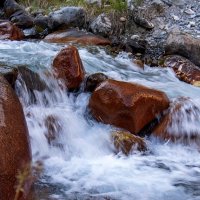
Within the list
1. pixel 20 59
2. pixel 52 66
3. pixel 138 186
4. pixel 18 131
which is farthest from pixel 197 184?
pixel 20 59

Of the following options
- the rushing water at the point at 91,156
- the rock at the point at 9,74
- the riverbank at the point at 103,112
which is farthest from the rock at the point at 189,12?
the rock at the point at 9,74

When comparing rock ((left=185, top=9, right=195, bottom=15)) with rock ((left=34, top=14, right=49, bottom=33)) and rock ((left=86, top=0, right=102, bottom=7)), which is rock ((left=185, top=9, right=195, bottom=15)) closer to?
rock ((left=86, top=0, right=102, bottom=7))

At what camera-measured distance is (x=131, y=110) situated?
4.16m

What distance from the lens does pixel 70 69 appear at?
4.76 m

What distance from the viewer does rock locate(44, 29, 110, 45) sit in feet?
23.1

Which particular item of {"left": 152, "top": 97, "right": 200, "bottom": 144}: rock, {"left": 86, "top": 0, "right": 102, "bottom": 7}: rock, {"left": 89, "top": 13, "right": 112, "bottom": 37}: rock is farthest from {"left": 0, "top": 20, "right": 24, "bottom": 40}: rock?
{"left": 152, "top": 97, "right": 200, "bottom": 144}: rock

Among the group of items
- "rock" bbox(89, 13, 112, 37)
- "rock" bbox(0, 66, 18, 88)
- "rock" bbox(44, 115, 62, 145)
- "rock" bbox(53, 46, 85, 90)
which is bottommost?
"rock" bbox(44, 115, 62, 145)

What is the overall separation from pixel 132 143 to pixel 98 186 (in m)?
0.82

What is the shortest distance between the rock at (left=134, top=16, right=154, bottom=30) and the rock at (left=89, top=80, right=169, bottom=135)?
332 centimetres

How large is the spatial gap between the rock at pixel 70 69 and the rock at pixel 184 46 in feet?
7.50

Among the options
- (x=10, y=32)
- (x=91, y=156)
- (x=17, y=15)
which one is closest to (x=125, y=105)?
(x=91, y=156)

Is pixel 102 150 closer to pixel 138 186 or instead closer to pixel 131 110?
pixel 131 110

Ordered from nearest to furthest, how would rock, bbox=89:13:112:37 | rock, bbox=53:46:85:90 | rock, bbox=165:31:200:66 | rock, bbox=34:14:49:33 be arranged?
rock, bbox=53:46:85:90, rock, bbox=165:31:200:66, rock, bbox=89:13:112:37, rock, bbox=34:14:49:33

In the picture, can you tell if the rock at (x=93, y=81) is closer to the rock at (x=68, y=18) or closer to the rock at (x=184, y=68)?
the rock at (x=184, y=68)
